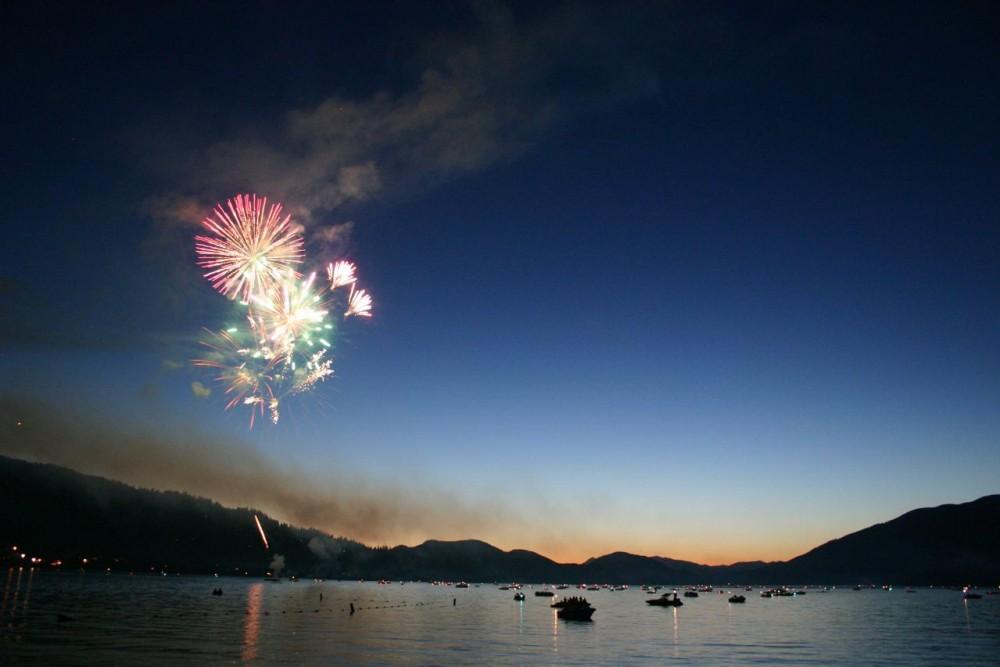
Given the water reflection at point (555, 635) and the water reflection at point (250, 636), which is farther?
the water reflection at point (555, 635)

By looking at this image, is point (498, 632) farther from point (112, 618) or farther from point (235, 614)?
point (112, 618)

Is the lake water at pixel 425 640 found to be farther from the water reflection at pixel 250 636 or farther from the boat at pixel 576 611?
the boat at pixel 576 611

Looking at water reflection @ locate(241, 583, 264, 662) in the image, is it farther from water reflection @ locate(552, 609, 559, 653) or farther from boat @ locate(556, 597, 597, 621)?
boat @ locate(556, 597, 597, 621)

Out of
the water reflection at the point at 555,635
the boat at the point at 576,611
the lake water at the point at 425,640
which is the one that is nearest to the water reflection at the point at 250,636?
the lake water at the point at 425,640

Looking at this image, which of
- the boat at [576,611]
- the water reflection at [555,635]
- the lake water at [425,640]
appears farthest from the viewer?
the boat at [576,611]

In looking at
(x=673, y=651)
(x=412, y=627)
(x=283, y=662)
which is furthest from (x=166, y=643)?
(x=673, y=651)

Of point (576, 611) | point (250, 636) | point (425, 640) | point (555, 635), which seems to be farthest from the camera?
point (576, 611)

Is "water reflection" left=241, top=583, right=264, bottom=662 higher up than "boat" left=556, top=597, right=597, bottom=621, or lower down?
higher up

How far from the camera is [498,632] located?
96188 mm

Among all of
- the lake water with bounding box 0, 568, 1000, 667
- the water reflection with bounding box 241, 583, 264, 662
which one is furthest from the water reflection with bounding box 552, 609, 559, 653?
the water reflection with bounding box 241, 583, 264, 662

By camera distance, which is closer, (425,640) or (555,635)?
(425,640)

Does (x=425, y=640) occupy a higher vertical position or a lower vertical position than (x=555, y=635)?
higher

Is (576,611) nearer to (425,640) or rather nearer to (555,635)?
(555,635)

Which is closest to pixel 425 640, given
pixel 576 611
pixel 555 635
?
pixel 555 635
